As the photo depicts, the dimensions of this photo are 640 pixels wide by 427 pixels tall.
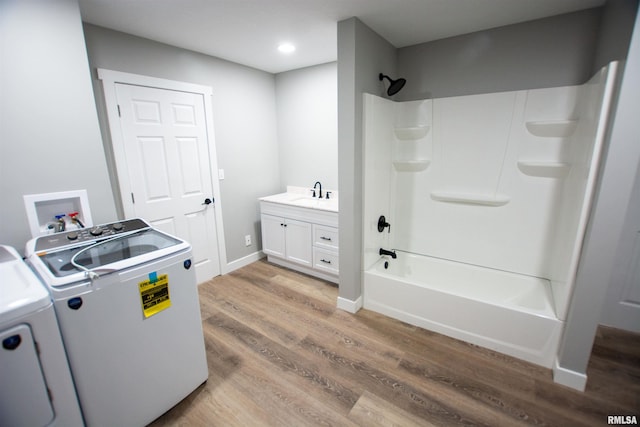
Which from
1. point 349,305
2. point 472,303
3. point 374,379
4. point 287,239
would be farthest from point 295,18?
point 374,379

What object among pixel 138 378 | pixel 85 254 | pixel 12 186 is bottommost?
pixel 138 378

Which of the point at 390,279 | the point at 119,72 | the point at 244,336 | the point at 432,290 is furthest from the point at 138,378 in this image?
the point at 119,72

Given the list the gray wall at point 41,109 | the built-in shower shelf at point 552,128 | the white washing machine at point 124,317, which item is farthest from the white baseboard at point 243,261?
the built-in shower shelf at point 552,128

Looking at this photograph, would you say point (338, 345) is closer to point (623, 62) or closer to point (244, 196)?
point (244, 196)

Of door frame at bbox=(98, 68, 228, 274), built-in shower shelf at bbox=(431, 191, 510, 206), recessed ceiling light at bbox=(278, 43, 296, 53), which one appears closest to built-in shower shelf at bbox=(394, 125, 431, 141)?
built-in shower shelf at bbox=(431, 191, 510, 206)

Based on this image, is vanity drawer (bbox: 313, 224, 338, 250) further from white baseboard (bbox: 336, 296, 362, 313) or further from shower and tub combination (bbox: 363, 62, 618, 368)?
white baseboard (bbox: 336, 296, 362, 313)

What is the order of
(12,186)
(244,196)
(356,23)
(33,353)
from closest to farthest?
(33,353)
(12,186)
(356,23)
(244,196)

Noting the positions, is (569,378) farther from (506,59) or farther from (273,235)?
(273,235)

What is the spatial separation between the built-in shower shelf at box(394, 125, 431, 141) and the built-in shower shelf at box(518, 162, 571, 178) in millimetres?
835

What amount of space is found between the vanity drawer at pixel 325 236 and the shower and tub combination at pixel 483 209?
0.47m

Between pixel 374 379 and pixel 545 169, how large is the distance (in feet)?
6.79

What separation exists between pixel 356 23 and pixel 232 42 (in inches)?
46.0

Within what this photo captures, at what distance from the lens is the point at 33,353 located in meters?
1.10

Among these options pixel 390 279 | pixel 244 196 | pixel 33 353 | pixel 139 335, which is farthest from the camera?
pixel 244 196
